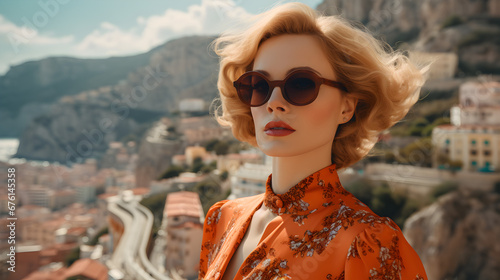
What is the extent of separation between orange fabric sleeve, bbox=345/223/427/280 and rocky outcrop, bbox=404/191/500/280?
39.5ft

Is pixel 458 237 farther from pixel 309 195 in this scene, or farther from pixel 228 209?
pixel 309 195

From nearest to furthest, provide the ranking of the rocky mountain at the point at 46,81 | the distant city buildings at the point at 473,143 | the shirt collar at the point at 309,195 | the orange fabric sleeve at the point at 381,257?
the orange fabric sleeve at the point at 381,257 < the shirt collar at the point at 309,195 < the distant city buildings at the point at 473,143 < the rocky mountain at the point at 46,81

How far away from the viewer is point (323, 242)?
0.87m

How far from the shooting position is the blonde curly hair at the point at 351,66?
1.08 m

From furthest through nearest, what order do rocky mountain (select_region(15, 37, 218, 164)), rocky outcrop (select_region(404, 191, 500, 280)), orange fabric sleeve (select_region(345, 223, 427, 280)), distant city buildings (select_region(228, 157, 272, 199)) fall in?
rocky mountain (select_region(15, 37, 218, 164))
rocky outcrop (select_region(404, 191, 500, 280))
distant city buildings (select_region(228, 157, 272, 199))
orange fabric sleeve (select_region(345, 223, 427, 280))

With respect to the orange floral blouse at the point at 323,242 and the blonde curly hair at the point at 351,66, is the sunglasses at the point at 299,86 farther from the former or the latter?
the orange floral blouse at the point at 323,242

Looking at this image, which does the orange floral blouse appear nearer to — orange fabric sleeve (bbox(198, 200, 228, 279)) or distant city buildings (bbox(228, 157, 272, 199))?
orange fabric sleeve (bbox(198, 200, 228, 279))

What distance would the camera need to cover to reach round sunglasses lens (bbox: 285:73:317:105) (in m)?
1.02

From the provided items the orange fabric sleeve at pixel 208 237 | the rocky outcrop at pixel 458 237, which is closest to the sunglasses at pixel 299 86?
the orange fabric sleeve at pixel 208 237

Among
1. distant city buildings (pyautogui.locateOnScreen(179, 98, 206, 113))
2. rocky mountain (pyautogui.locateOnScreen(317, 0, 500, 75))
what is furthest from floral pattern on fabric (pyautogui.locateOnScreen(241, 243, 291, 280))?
distant city buildings (pyautogui.locateOnScreen(179, 98, 206, 113))

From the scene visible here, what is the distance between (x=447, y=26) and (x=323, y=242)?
3159 cm

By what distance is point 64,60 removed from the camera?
199ft

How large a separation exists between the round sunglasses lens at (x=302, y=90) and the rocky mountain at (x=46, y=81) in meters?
56.5

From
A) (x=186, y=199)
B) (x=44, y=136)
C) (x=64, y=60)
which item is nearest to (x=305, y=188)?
(x=186, y=199)
